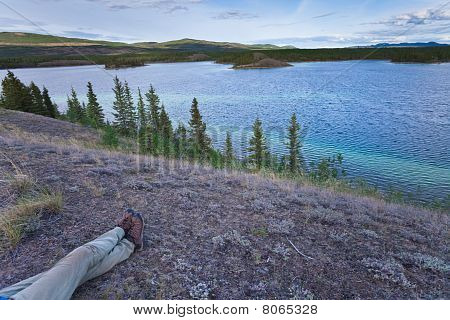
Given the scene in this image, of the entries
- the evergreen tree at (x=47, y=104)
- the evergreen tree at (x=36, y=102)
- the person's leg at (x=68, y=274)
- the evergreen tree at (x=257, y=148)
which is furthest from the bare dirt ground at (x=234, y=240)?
the evergreen tree at (x=47, y=104)

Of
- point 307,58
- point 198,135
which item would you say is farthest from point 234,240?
point 307,58

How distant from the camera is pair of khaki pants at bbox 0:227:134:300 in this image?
3.18 m

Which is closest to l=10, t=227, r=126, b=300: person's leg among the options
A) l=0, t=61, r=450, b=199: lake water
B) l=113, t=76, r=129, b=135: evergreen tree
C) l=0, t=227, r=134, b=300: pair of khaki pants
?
l=0, t=227, r=134, b=300: pair of khaki pants

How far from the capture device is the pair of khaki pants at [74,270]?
3.18 meters

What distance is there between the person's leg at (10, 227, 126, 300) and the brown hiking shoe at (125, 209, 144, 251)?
1.31 ft

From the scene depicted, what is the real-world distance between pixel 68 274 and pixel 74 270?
99 millimetres

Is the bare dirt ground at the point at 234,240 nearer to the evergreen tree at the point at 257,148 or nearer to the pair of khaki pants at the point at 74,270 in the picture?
the pair of khaki pants at the point at 74,270

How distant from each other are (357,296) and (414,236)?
2819mm

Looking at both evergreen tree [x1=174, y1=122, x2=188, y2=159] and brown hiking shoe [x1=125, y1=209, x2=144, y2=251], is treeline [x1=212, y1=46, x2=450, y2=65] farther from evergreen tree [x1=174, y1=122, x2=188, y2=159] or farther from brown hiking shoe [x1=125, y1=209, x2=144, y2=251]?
brown hiking shoe [x1=125, y1=209, x2=144, y2=251]

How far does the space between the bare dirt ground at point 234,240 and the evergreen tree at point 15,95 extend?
3557 centimetres

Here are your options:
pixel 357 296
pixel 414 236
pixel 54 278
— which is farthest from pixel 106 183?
pixel 414 236

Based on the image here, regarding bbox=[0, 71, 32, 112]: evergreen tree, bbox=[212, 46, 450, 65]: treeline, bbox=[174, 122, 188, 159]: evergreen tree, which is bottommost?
bbox=[174, 122, 188, 159]: evergreen tree

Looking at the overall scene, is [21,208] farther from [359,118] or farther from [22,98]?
[22,98]

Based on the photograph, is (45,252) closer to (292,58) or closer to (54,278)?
(54,278)
